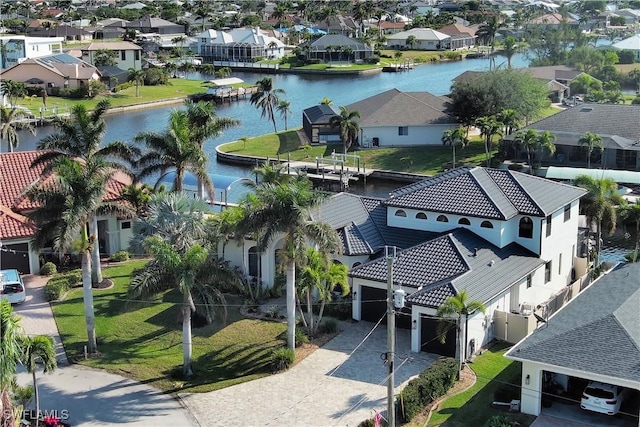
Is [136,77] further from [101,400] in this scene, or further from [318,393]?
[318,393]

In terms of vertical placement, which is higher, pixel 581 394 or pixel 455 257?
pixel 455 257

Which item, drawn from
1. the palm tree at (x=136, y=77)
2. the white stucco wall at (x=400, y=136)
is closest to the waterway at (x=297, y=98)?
the palm tree at (x=136, y=77)

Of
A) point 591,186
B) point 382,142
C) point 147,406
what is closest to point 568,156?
point 382,142

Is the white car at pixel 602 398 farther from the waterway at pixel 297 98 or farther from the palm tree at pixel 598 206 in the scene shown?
the waterway at pixel 297 98

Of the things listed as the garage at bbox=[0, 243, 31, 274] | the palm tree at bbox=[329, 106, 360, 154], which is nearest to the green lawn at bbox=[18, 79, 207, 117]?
the palm tree at bbox=[329, 106, 360, 154]

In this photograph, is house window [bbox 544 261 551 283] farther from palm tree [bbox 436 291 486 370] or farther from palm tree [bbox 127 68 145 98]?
palm tree [bbox 127 68 145 98]

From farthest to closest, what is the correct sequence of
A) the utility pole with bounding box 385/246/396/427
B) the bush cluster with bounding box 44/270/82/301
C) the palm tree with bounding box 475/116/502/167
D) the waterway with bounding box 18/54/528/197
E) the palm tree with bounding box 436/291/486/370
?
the waterway with bounding box 18/54/528/197 < the palm tree with bounding box 475/116/502/167 < the bush cluster with bounding box 44/270/82/301 < the palm tree with bounding box 436/291/486/370 < the utility pole with bounding box 385/246/396/427

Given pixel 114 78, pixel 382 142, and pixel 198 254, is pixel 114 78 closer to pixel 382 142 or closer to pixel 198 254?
pixel 382 142
